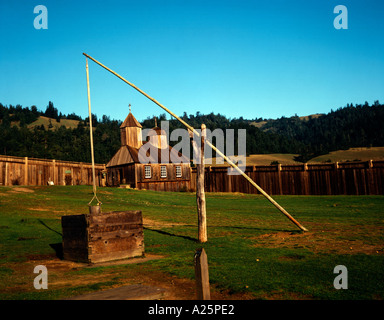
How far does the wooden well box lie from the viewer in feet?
31.3

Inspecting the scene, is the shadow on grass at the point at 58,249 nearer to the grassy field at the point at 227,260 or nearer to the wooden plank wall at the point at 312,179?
the grassy field at the point at 227,260

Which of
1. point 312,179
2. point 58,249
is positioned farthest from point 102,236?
point 312,179

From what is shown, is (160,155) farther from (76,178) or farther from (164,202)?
(164,202)

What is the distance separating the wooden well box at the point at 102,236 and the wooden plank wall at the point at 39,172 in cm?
2548

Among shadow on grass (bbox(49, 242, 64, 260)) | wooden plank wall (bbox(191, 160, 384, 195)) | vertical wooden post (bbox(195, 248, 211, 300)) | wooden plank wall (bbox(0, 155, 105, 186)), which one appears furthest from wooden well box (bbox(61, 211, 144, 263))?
wooden plank wall (bbox(191, 160, 384, 195))

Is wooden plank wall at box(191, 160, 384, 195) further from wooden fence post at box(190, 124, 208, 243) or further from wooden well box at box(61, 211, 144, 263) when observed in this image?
wooden well box at box(61, 211, 144, 263)

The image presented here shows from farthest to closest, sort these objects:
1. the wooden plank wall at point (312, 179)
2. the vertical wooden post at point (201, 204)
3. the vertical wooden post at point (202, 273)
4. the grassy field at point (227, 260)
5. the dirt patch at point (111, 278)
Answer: the wooden plank wall at point (312, 179) → the vertical wooden post at point (201, 204) → the grassy field at point (227, 260) → the dirt patch at point (111, 278) → the vertical wooden post at point (202, 273)

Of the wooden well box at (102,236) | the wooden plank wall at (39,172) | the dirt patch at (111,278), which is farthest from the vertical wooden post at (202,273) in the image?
the wooden plank wall at (39,172)

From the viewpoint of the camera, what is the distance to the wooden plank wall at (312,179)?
101ft

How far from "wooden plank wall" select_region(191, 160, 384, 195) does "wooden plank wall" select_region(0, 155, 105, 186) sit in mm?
15272

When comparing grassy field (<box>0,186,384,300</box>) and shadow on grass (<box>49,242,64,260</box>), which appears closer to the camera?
grassy field (<box>0,186,384,300</box>)

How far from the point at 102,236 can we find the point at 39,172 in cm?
2888

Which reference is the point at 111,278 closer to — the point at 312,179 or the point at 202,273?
the point at 202,273
